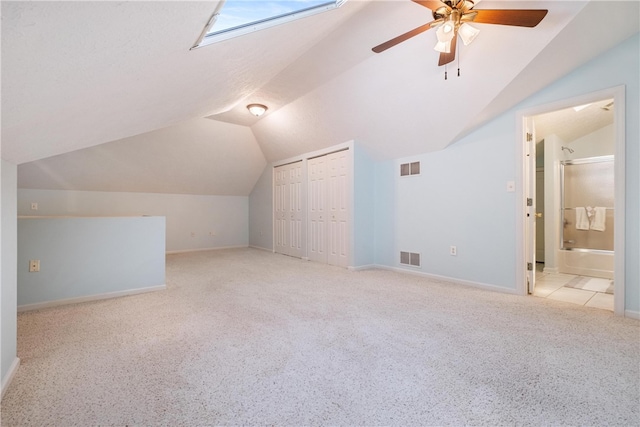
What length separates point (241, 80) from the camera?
2580 millimetres

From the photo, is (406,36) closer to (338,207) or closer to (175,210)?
(338,207)

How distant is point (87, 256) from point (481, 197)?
4.43 m

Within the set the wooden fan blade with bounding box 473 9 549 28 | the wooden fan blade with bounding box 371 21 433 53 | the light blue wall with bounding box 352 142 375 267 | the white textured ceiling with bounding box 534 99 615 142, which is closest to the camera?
the wooden fan blade with bounding box 473 9 549 28

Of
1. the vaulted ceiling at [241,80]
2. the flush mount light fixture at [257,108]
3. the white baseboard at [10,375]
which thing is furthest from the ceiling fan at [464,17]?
the white baseboard at [10,375]

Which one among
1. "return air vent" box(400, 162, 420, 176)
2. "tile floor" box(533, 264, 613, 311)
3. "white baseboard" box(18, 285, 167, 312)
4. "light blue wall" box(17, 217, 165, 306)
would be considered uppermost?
"return air vent" box(400, 162, 420, 176)

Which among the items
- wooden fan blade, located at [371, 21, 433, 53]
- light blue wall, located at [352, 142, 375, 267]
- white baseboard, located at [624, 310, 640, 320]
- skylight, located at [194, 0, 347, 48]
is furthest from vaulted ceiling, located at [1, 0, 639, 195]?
white baseboard, located at [624, 310, 640, 320]

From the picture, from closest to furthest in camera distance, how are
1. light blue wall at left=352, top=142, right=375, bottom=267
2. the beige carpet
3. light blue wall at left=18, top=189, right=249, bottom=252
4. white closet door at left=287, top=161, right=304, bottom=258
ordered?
the beige carpet, light blue wall at left=352, top=142, right=375, bottom=267, light blue wall at left=18, top=189, right=249, bottom=252, white closet door at left=287, top=161, right=304, bottom=258

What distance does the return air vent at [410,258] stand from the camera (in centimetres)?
412

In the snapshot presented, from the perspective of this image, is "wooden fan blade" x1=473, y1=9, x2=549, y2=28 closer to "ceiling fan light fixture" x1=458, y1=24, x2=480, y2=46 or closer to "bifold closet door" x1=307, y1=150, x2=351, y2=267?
"ceiling fan light fixture" x1=458, y1=24, x2=480, y2=46

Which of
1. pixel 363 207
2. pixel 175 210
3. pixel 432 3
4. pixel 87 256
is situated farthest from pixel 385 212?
pixel 175 210

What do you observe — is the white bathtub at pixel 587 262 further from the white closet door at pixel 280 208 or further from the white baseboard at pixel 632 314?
the white closet door at pixel 280 208

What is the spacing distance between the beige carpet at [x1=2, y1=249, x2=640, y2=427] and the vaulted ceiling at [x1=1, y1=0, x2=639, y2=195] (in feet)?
4.14

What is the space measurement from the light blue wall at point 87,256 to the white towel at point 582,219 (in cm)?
609

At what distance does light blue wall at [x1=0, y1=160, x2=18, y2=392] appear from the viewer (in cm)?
143
